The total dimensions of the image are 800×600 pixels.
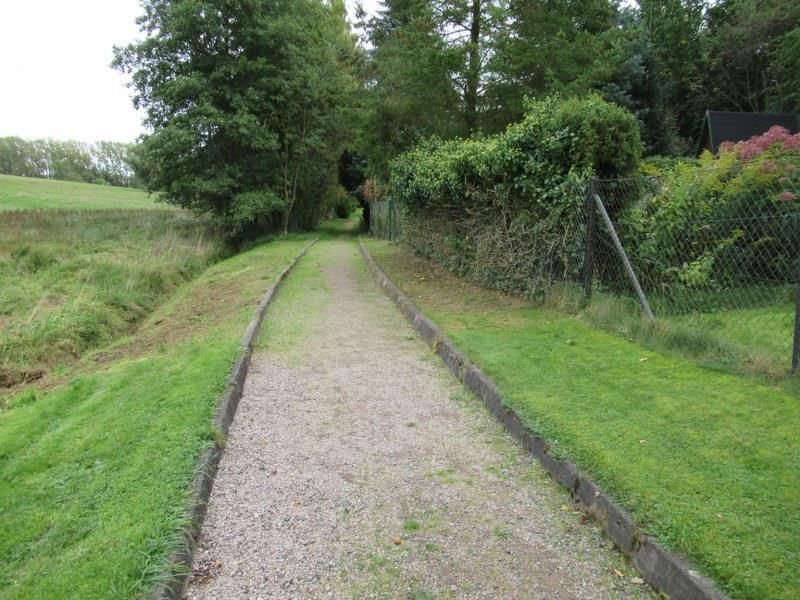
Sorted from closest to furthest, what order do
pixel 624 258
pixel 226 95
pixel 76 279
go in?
pixel 624 258 < pixel 76 279 < pixel 226 95

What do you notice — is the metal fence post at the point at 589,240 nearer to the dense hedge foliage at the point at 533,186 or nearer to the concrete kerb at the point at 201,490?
the dense hedge foliage at the point at 533,186

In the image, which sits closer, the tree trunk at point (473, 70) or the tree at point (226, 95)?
the tree trunk at point (473, 70)

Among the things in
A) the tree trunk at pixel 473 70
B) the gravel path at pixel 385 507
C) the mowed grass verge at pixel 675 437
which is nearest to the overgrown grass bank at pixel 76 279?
the gravel path at pixel 385 507

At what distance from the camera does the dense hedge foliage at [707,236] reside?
7.34m

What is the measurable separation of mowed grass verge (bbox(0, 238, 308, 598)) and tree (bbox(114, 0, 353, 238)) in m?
17.5

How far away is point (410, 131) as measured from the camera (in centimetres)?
1598

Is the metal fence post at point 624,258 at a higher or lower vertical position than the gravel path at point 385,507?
higher

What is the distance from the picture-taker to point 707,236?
7691mm

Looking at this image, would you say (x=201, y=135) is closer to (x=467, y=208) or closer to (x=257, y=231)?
(x=257, y=231)

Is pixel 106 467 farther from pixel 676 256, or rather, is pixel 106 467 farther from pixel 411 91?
pixel 411 91

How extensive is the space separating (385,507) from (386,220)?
2194cm

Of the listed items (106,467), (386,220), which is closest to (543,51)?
(106,467)

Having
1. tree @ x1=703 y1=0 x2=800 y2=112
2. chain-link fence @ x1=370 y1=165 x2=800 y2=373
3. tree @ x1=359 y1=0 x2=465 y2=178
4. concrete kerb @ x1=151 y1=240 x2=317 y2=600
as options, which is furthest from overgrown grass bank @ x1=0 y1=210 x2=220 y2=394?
tree @ x1=703 y1=0 x2=800 y2=112

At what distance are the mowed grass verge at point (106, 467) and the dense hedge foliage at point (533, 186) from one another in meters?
4.66
